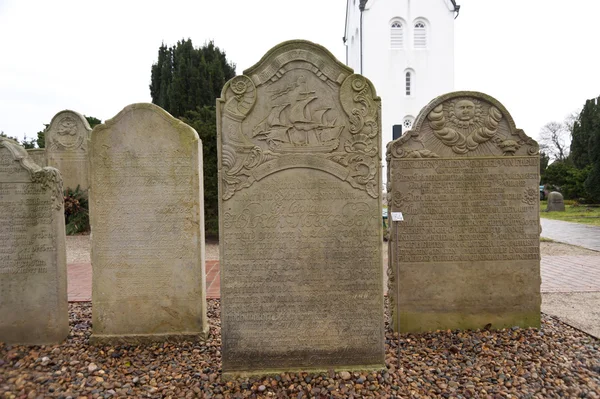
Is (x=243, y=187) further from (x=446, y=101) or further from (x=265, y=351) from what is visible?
(x=446, y=101)

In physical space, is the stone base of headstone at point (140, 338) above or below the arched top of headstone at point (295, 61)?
below

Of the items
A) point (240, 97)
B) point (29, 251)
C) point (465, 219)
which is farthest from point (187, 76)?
point (465, 219)

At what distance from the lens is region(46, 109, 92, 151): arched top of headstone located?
1098 cm

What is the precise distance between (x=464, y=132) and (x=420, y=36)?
28.8 meters

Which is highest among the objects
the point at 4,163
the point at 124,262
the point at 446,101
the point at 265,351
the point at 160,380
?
the point at 446,101

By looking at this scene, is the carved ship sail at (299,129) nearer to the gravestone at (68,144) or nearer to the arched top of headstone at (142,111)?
the arched top of headstone at (142,111)

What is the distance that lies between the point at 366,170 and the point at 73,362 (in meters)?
3.09

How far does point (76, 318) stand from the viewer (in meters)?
4.55

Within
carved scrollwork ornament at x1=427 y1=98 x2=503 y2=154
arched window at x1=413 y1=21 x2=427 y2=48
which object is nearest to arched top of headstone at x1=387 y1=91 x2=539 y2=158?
carved scrollwork ornament at x1=427 y1=98 x2=503 y2=154

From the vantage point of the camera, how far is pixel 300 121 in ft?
9.92

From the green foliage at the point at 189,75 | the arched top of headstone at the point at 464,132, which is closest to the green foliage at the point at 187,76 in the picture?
the green foliage at the point at 189,75

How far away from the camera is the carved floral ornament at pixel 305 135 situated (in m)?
3.02

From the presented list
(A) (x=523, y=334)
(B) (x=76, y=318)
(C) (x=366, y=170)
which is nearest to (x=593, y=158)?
(A) (x=523, y=334)

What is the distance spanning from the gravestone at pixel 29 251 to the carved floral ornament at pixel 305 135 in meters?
2.01
